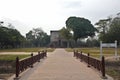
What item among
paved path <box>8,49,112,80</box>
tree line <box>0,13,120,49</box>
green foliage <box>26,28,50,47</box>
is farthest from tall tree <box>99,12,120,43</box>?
paved path <box>8,49,112,80</box>

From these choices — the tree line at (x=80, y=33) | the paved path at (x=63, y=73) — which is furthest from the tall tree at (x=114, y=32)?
the paved path at (x=63, y=73)

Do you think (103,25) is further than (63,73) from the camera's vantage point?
Yes

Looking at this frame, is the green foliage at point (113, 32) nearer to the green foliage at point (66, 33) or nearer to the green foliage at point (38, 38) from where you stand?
the green foliage at point (66, 33)

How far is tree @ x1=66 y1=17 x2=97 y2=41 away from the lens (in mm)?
125500

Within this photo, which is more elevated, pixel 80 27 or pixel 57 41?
pixel 80 27

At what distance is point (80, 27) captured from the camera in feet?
412

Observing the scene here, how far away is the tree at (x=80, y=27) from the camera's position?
125500mm

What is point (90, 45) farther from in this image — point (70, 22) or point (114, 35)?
point (114, 35)

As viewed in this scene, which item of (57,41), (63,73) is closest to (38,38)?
(57,41)

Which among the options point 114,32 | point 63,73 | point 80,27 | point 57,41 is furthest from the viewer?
point 57,41

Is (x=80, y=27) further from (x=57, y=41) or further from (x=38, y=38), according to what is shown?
(x=38, y=38)

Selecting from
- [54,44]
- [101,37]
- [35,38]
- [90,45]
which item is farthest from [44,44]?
[101,37]

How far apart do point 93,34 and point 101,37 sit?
75.6 ft

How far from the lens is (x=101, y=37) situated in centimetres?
10675
